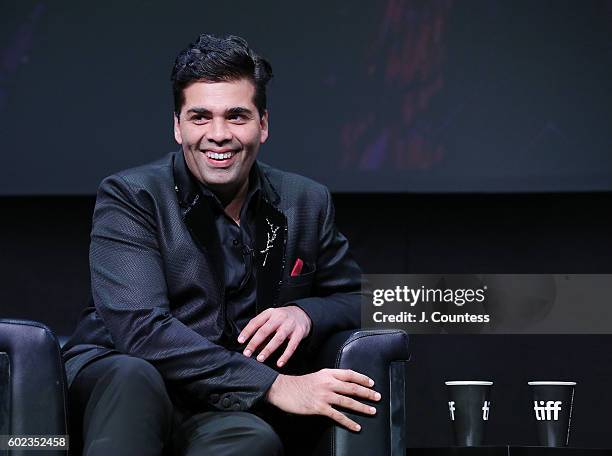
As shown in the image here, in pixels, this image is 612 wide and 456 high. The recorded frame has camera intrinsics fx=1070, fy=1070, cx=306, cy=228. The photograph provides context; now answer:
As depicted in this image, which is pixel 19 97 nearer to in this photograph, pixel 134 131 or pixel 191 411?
pixel 134 131

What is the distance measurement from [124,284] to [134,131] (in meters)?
1.52

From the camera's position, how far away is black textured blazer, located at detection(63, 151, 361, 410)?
78.5 inches

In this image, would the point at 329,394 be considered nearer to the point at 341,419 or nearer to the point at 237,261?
the point at 341,419

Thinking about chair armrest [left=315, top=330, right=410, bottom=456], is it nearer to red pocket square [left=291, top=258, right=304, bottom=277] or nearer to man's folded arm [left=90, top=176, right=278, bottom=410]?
man's folded arm [left=90, top=176, right=278, bottom=410]

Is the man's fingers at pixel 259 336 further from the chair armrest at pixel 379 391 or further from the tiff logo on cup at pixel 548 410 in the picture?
the tiff logo on cup at pixel 548 410

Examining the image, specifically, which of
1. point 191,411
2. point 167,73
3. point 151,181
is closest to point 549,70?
point 167,73

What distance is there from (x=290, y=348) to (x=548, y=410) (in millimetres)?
1031

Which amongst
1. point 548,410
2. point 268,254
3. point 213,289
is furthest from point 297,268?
point 548,410

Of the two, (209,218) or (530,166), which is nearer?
(209,218)

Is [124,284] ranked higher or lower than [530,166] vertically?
lower

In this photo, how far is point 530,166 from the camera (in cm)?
345

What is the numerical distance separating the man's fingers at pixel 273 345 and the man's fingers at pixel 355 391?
0.64 feet

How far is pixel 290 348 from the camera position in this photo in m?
2.09

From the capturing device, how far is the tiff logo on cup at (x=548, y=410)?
2826 mm
